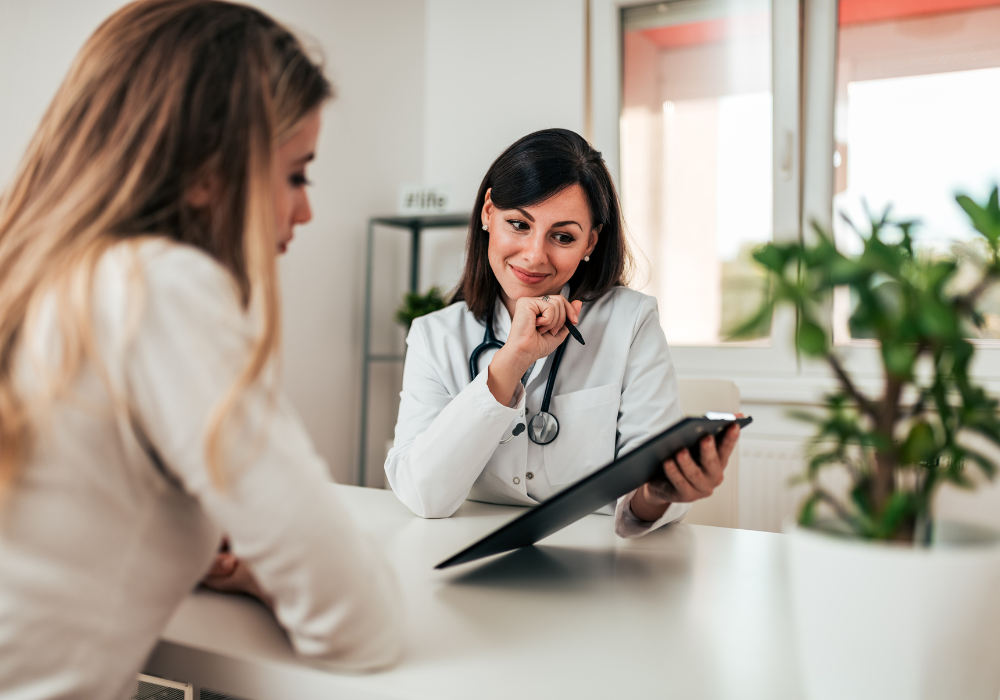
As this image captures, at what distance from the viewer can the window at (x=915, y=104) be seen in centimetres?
249

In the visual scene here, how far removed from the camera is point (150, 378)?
1.60 feet

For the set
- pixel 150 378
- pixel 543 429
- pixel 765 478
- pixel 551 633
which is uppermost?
pixel 150 378

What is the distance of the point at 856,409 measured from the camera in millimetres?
459

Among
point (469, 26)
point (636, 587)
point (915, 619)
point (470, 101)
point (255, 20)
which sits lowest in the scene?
point (636, 587)

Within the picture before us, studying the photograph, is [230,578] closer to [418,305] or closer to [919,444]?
[919,444]

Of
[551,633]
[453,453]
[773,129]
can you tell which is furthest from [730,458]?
[773,129]

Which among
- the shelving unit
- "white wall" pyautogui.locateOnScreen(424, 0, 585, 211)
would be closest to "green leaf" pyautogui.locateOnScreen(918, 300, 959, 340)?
the shelving unit

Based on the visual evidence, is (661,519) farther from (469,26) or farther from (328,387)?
(469,26)

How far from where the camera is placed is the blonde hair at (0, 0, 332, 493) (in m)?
0.54

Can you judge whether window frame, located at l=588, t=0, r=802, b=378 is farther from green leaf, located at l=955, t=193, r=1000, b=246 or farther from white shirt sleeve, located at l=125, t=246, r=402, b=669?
white shirt sleeve, located at l=125, t=246, r=402, b=669

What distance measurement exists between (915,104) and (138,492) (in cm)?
281

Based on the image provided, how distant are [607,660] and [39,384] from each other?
0.47m

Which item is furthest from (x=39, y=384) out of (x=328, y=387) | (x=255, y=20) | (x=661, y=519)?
(x=328, y=387)

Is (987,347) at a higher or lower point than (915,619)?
higher
